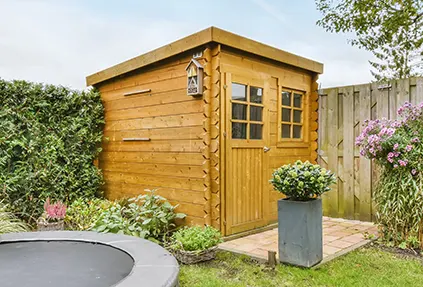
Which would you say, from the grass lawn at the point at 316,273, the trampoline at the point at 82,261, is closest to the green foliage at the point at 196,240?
the grass lawn at the point at 316,273

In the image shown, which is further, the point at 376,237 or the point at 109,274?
→ the point at 376,237

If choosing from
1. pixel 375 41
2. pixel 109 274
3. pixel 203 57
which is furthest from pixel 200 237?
pixel 375 41

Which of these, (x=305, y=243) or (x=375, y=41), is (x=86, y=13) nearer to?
(x=305, y=243)

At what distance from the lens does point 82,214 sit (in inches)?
176

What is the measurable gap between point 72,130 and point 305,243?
12.8ft

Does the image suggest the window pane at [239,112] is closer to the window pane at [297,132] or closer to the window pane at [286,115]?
the window pane at [286,115]

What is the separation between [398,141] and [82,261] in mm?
3286

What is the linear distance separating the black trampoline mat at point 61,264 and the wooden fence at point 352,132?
3622 millimetres

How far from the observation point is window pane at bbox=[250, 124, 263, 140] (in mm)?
4230

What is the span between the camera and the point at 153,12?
6234 millimetres

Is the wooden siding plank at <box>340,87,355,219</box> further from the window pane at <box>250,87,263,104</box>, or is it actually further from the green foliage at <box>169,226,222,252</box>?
the green foliage at <box>169,226,222,252</box>

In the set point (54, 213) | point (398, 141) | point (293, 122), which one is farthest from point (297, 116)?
point (54, 213)

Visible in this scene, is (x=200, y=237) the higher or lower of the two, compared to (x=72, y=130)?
lower

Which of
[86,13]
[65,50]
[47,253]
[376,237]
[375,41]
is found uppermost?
[375,41]
